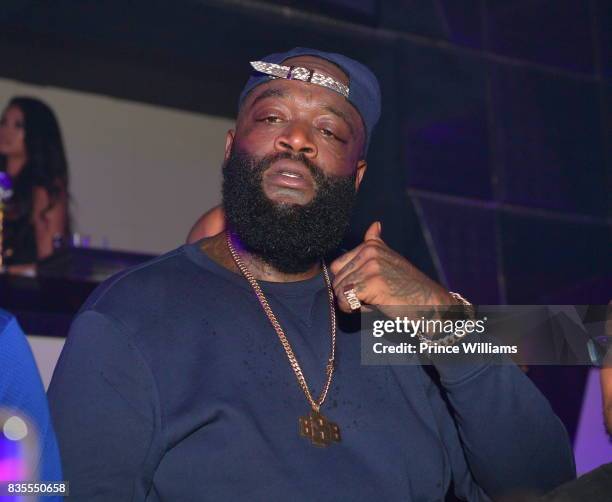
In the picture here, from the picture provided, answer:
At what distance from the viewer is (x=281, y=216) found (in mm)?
2820

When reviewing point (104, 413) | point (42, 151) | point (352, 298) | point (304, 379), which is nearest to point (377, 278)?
point (352, 298)

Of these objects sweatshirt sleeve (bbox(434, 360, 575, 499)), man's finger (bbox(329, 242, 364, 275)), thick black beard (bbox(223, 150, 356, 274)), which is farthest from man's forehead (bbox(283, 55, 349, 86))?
sweatshirt sleeve (bbox(434, 360, 575, 499))

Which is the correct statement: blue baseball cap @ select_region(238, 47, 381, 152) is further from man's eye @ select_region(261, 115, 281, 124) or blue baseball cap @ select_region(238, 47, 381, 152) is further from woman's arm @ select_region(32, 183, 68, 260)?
woman's arm @ select_region(32, 183, 68, 260)

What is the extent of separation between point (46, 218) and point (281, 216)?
375cm

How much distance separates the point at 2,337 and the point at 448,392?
1250 mm

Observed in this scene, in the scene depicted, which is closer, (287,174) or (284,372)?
(284,372)

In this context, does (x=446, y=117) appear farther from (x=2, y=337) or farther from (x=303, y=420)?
(x=2, y=337)

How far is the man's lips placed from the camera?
2805 millimetres

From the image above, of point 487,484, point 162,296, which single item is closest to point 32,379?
point 162,296

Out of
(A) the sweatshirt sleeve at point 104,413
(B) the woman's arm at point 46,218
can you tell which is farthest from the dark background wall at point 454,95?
(A) the sweatshirt sleeve at point 104,413

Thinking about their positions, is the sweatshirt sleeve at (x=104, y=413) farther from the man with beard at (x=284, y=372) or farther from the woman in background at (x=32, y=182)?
the woman in background at (x=32, y=182)

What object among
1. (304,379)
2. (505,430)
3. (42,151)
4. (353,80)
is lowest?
(505,430)

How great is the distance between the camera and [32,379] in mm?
1819

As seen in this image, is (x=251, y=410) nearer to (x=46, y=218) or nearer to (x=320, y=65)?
(x=320, y=65)
